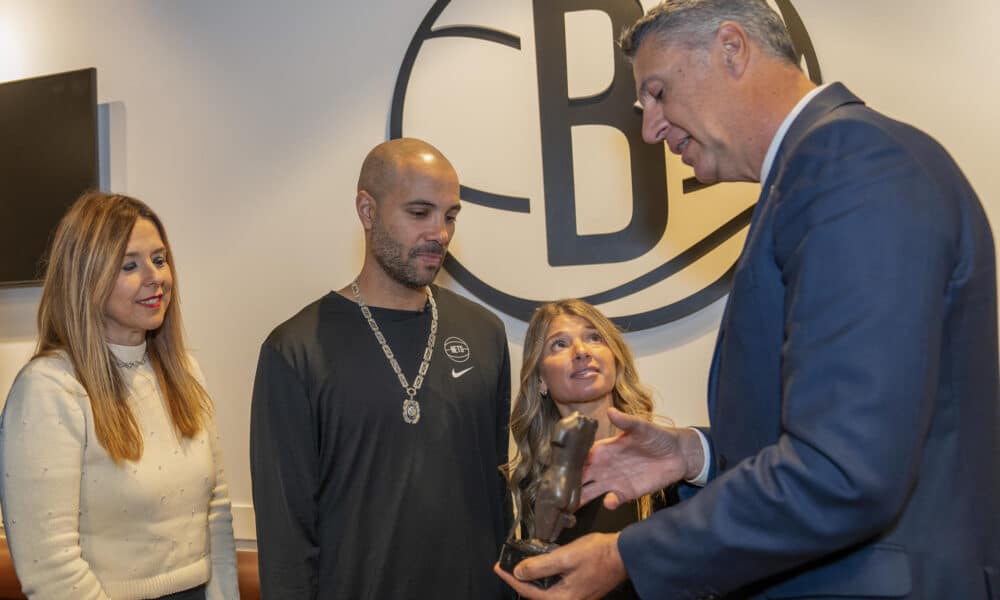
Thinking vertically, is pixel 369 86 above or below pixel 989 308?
above

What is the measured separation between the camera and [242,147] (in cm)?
336

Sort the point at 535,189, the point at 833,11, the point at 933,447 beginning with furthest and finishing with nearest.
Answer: the point at 535,189
the point at 833,11
the point at 933,447

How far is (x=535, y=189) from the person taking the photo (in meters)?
2.95

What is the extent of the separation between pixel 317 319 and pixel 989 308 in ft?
5.71

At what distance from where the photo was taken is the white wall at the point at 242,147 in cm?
318

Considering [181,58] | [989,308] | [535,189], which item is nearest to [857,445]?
[989,308]

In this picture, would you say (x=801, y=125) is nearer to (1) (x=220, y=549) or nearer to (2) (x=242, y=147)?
(1) (x=220, y=549)

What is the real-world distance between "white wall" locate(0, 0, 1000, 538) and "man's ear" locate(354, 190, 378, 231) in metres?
0.58

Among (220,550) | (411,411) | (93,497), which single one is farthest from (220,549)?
(411,411)

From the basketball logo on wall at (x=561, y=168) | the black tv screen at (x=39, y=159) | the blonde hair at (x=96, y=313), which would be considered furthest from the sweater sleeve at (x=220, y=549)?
the black tv screen at (x=39, y=159)

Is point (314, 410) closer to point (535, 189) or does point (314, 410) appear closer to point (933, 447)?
point (535, 189)

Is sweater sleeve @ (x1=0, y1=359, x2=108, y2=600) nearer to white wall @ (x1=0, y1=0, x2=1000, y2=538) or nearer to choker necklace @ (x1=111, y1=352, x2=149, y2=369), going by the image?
choker necklace @ (x1=111, y1=352, x2=149, y2=369)

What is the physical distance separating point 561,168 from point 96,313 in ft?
4.91

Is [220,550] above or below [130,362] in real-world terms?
below
